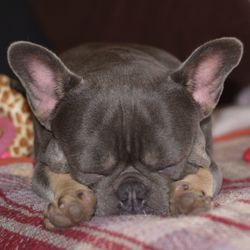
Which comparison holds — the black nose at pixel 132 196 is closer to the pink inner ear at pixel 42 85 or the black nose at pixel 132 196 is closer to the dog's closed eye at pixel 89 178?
the dog's closed eye at pixel 89 178

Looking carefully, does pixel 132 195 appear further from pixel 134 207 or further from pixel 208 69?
pixel 208 69

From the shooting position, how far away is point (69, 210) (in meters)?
2.39

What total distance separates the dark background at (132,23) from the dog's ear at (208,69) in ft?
4.05

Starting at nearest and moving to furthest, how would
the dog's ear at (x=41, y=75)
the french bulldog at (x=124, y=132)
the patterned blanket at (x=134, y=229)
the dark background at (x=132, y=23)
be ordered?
the patterned blanket at (x=134, y=229), the french bulldog at (x=124, y=132), the dog's ear at (x=41, y=75), the dark background at (x=132, y=23)

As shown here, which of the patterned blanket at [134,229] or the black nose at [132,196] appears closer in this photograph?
the patterned blanket at [134,229]

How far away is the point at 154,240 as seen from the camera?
2.10m

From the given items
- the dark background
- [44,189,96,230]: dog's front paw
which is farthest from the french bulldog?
the dark background

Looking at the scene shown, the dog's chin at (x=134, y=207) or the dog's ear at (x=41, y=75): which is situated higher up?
the dog's ear at (x=41, y=75)

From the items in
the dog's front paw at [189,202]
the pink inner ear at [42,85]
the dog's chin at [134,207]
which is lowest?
the dog's chin at [134,207]

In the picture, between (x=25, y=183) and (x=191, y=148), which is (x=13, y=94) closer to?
(x=25, y=183)

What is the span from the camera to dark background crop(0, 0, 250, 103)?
4086mm

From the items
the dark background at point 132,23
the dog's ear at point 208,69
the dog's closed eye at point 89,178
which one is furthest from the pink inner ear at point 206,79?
the dark background at point 132,23

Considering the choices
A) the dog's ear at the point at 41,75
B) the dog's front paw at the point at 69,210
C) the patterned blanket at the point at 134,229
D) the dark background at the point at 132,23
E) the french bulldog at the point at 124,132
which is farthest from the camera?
the dark background at the point at 132,23

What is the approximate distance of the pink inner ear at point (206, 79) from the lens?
2.74 m
